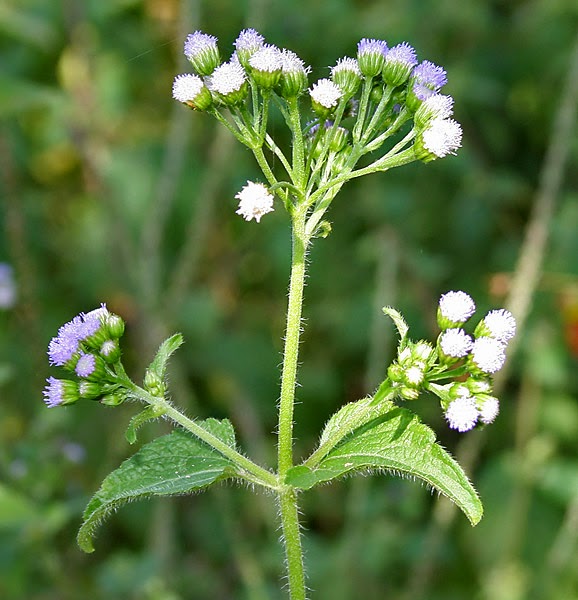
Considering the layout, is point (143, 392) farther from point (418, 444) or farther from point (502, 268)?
point (502, 268)

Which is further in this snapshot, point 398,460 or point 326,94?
point 326,94

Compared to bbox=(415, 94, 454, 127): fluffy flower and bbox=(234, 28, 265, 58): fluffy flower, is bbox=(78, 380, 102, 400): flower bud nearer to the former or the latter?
bbox=(234, 28, 265, 58): fluffy flower

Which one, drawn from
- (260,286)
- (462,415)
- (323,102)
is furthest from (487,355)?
(260,286)

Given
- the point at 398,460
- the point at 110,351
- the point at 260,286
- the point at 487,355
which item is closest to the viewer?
the point at 398,460

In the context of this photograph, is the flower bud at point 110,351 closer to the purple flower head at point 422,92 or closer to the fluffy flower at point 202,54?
the fluffy flower at point 202,54

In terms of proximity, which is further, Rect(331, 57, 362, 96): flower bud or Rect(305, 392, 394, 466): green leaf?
Rect(331, 57, 362, 96): flower bud

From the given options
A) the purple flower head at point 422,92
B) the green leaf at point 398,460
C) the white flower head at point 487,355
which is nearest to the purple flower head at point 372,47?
the purple flower head at point 422,92

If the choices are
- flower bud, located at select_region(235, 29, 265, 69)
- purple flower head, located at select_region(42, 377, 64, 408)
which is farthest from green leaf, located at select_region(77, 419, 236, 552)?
flower bud, located at select_region(235, 29, 265, 69)

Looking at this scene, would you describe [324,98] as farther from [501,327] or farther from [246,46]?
[501,327]
